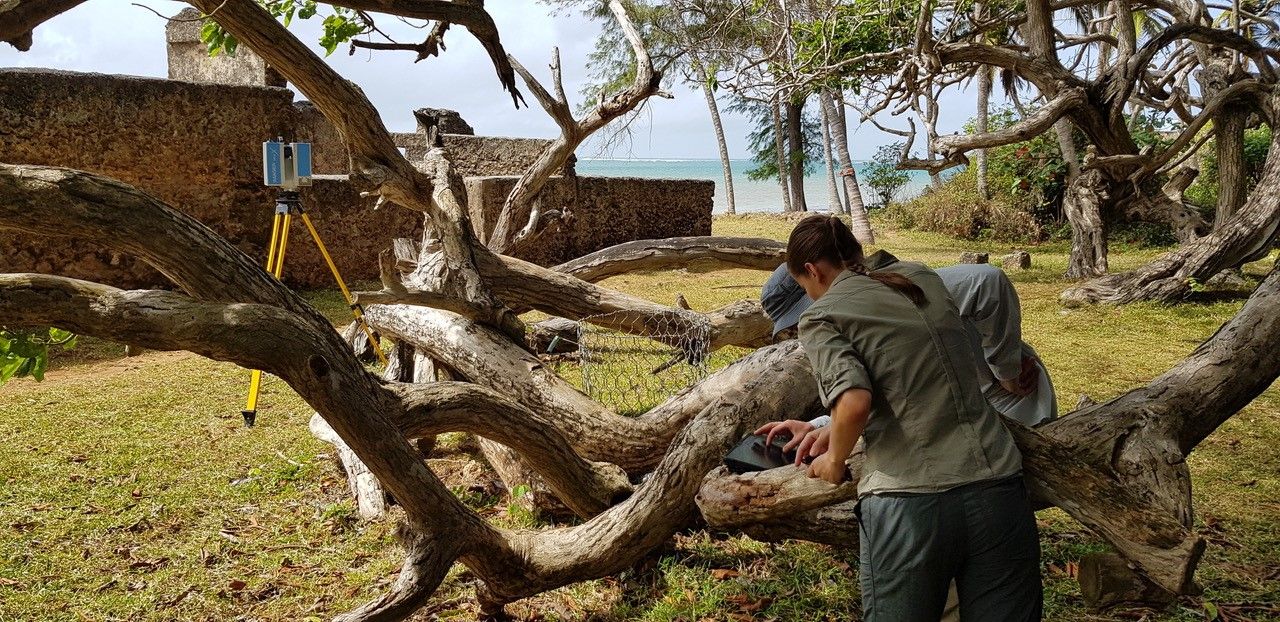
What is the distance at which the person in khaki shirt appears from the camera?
7.68 feet

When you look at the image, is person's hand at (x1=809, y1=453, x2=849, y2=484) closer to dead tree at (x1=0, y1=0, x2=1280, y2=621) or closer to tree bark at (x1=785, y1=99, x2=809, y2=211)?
dead tree at (x1=0, y1=0, x2=1280, y2=621)

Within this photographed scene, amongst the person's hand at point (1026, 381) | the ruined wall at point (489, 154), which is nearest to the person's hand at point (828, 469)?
the person's hand at point (1026, 381)

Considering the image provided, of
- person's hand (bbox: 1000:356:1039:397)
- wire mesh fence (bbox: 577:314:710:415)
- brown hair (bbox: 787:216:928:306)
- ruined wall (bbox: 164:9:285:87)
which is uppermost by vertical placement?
ruined wall (bbox: 164:9:285:87)

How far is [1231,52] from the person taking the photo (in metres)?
11.2

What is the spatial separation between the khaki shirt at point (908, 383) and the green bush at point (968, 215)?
47.8ft

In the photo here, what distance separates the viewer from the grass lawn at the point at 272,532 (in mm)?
3459

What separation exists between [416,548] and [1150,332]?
24.1 ft

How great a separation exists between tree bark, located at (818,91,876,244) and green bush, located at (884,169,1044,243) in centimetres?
119

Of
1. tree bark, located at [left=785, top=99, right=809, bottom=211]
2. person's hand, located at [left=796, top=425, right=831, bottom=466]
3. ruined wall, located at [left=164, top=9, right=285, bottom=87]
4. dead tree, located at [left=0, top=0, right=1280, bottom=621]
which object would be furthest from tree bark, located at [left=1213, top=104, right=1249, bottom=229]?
tree bark, located at [left=785, top=99, right=809, bottom=211]

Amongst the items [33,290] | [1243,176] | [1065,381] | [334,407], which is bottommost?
[1065,381]

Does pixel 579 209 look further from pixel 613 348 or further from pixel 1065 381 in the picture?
pixel 1065 381

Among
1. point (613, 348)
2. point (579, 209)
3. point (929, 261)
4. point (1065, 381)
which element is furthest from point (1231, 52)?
point (613, 348)

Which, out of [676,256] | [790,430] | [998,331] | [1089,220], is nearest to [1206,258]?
Result: [1089,220]

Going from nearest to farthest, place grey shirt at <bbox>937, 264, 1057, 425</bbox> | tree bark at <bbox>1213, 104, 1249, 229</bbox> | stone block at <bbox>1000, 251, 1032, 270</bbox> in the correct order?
grey shirt at <bbox>937, 264, 1057, 425</bbox>, tree bark at <bbox>1213, 104, 1249, 229</bbox>, stone block at <bbox>1000, 251, 1032, 270</bbox>
